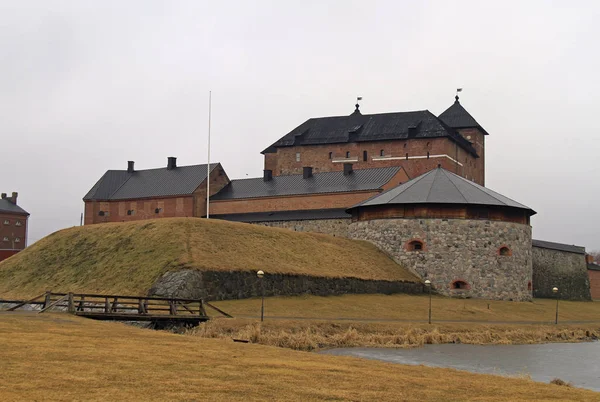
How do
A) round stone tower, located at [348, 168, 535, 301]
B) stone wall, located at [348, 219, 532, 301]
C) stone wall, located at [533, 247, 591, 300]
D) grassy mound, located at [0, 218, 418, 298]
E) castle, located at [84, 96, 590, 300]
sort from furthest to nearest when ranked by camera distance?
1. stone wall, located at [533, 247, 591, 300]
2. castle, located at [84, 96, 590, 300]
3. round stone tower, located at [348, 168, 535, 301]
4. stone wall, located at [348, 219, 532, 301]
5. grassy mound, located at [0, 218, 418, 298]

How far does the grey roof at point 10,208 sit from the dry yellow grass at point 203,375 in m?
78.2

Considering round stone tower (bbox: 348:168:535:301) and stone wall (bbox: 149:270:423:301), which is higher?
round stone tower (bbox: 348:168:535:301)

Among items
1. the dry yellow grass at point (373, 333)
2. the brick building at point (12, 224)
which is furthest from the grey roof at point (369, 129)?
the dry yellow grass at point (373, 333)

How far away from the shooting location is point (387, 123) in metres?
76.1

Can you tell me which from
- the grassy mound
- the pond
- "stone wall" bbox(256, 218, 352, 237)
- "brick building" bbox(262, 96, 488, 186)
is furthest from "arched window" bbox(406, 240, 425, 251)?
"brick building" bbox(262, 96, 488, 186)

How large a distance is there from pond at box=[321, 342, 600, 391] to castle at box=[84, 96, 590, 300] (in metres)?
15.4

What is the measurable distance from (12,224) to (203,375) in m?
85.1

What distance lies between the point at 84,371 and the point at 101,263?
25017 millimetres

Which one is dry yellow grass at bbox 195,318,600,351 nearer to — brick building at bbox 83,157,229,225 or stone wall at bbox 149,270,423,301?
stone wall at bbox 149,270,423,301

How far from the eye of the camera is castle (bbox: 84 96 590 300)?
1772 inches

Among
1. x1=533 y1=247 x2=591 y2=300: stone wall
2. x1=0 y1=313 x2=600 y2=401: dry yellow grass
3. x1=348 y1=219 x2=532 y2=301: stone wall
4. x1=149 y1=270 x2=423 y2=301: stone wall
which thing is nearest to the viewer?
x1=0 y1=313 x2=600 y2=401: dry yellow grass

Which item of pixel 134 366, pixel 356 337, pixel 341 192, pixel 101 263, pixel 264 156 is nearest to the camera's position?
pixel 134 366

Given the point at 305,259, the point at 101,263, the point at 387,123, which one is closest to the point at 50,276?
the point at 101,263

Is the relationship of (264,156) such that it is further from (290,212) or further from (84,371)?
(84,371)
